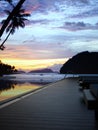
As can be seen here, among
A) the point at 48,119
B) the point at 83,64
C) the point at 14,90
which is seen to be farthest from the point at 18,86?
the point at 83,64

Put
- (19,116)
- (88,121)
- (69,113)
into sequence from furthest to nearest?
(69,113)
(19,116)
(88,121)

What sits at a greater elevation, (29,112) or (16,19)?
(16,19)

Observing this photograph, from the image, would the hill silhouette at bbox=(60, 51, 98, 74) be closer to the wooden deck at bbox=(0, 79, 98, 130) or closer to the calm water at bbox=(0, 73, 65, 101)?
the calm water at bbox=(0, 73, 65, 101)

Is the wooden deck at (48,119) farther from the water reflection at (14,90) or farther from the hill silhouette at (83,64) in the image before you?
the hill silhouette at (83,64)

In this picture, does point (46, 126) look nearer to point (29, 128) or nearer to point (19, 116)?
point (29, 128)

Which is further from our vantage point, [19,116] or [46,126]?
[19,116]

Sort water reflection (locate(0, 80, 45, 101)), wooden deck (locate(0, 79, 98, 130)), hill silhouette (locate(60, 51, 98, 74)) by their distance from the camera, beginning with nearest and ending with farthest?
wooden deck (locate(0, 79, 98, 130))
water reflection (locate(0, 80, 45, 101))
hill silhouette (locate(60, 51, 98, 74))

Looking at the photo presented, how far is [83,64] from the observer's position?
10044 cm

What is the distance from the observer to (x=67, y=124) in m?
7.30

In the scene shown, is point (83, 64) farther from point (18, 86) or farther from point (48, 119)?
point (48, 119)

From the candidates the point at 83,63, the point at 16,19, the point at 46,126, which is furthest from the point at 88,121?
the point at 83,63

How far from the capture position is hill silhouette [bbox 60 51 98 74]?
9444 centimetres

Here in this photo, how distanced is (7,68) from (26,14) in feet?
309

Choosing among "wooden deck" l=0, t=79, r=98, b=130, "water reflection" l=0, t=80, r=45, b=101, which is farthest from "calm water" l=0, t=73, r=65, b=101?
"wooden deck" l=0, t=79, r=98, b=130
